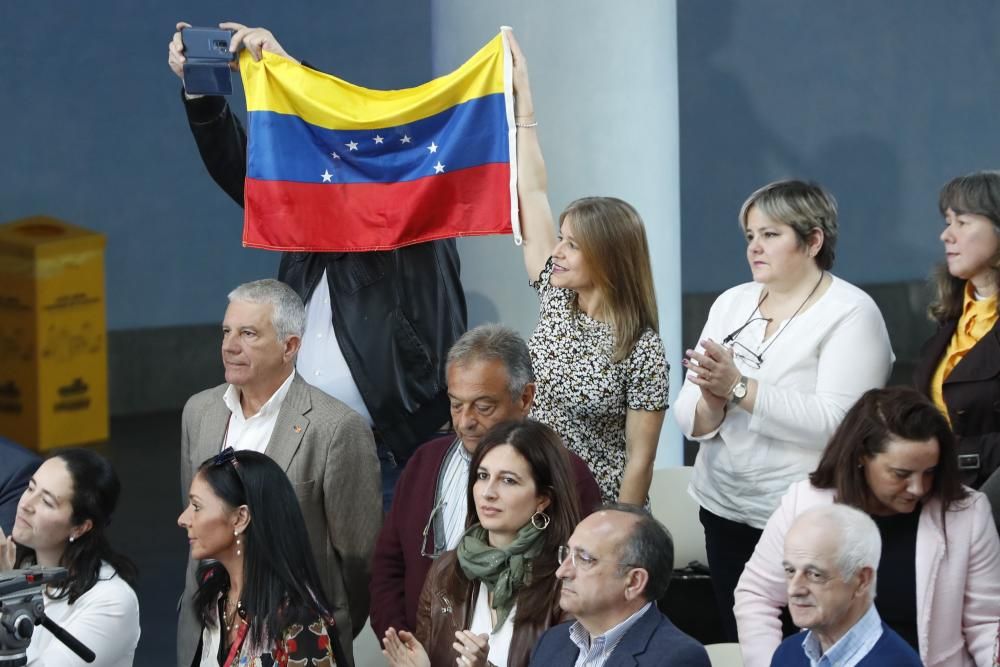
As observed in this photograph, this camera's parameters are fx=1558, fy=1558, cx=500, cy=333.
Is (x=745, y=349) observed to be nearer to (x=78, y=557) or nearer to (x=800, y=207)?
(x=800, y=207)

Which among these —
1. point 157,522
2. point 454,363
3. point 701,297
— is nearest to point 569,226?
point 454,363

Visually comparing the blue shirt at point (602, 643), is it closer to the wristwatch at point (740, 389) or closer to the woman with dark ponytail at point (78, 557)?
the wristwatch at point (740, 389)

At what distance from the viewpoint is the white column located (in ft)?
20.5

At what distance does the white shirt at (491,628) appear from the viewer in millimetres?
3698

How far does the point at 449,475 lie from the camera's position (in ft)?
13.4

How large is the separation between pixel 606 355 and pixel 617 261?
0.87 ft

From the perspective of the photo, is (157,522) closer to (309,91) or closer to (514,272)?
(514,272)

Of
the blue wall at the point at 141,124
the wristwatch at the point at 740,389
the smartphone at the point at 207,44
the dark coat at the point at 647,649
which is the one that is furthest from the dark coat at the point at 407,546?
the blue wall at the point at 141,124

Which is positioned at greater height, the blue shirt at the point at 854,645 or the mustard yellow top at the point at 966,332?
the mustard yellow top at the point at 966,332

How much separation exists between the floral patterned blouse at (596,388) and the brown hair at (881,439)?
2.57 feet

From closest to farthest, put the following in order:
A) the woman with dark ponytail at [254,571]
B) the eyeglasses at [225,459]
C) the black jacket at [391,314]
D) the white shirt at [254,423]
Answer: the woman with dark ponytail at [254,571]
the eyeglasses at [225,459]
the white shirt at [254,423]
the black jacket at [391,314]

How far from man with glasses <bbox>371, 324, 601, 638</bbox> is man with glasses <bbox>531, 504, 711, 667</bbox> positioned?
0.45 meters

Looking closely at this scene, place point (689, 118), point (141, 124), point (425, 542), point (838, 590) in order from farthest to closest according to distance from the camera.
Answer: point (689, 118), point (141, 124), point (425, 542), point (838, 590)

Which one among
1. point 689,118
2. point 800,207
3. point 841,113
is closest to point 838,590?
point 800,207
